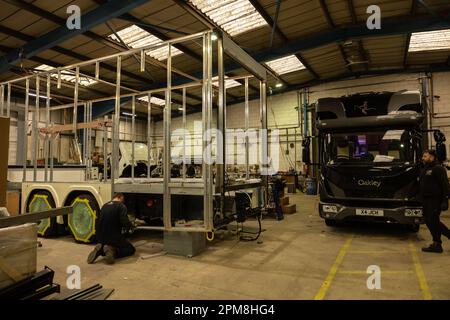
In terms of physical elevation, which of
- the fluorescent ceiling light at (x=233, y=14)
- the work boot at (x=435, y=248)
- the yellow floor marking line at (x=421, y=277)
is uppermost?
the fluorescent ceiling light at (x=233, y=14)

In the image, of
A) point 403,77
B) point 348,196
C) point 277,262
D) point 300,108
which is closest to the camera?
point 277,262

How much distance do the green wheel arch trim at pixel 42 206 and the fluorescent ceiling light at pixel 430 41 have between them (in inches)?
480

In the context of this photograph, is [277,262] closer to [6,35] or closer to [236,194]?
[236,194]

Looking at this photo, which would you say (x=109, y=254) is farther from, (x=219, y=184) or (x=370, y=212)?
(x=370, y=212)

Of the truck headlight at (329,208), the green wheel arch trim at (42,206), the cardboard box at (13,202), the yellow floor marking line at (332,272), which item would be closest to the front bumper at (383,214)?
the truck headlight at (329,208)

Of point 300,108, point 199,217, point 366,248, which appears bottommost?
point 366,248

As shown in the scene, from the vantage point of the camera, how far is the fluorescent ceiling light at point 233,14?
297 inches

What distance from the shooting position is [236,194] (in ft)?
16.1

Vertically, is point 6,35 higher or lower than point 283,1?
lower

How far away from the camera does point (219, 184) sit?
4219mm

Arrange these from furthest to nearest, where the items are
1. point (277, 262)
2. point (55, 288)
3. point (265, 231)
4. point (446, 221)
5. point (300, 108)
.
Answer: point (300, 108) < point (446, 221) < point (265, 231) < point (277, 262) < point (55, 288)

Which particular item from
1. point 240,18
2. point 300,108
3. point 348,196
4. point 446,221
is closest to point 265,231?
point 348,196

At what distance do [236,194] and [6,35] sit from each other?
8.17 meters

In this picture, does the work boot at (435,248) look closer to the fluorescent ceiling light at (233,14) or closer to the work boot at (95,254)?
the work boot at (95,254)
